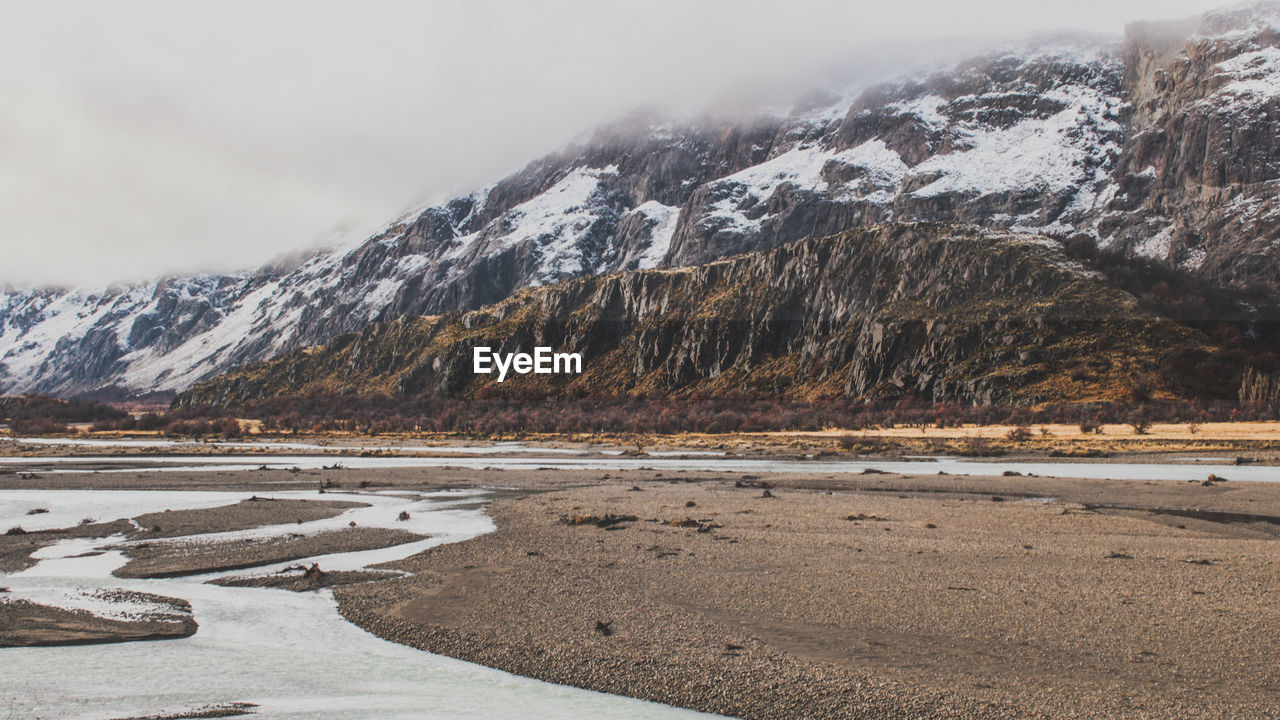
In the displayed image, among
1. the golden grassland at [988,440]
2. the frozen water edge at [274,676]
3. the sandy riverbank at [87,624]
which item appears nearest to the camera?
the frozen water edge at [274,676]

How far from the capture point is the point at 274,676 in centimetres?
1585

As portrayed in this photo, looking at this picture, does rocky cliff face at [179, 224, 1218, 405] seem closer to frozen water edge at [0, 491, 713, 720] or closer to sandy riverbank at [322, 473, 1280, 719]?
sandy riverbank at [322, 473, 1280, 719]

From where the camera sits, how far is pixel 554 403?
191 meters

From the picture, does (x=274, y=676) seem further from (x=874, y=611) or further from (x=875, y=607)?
(x=875, y=607)

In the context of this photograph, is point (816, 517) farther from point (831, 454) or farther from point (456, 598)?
point (831, 454)

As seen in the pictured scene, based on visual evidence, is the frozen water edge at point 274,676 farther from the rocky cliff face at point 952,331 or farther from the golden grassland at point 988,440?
the rocky cliff face at point 952,331

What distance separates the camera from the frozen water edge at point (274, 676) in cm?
1411

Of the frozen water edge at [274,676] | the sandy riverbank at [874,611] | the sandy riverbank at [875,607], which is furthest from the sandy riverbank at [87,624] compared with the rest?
the sandy riverbank at [874,611]

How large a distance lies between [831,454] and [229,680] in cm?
7267

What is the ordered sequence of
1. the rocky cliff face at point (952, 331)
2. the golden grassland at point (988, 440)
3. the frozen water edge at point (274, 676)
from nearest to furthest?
1. the frozen water edge at point (274, 676)
2. the golden grassland at point (988, 440)
3. the rocky cliff face at point (952, 331)

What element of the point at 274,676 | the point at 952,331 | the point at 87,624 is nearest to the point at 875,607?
the point at 274,676

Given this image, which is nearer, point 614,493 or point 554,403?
point 614,493

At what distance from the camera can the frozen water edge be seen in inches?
555

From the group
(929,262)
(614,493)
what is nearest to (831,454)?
(614,493)
